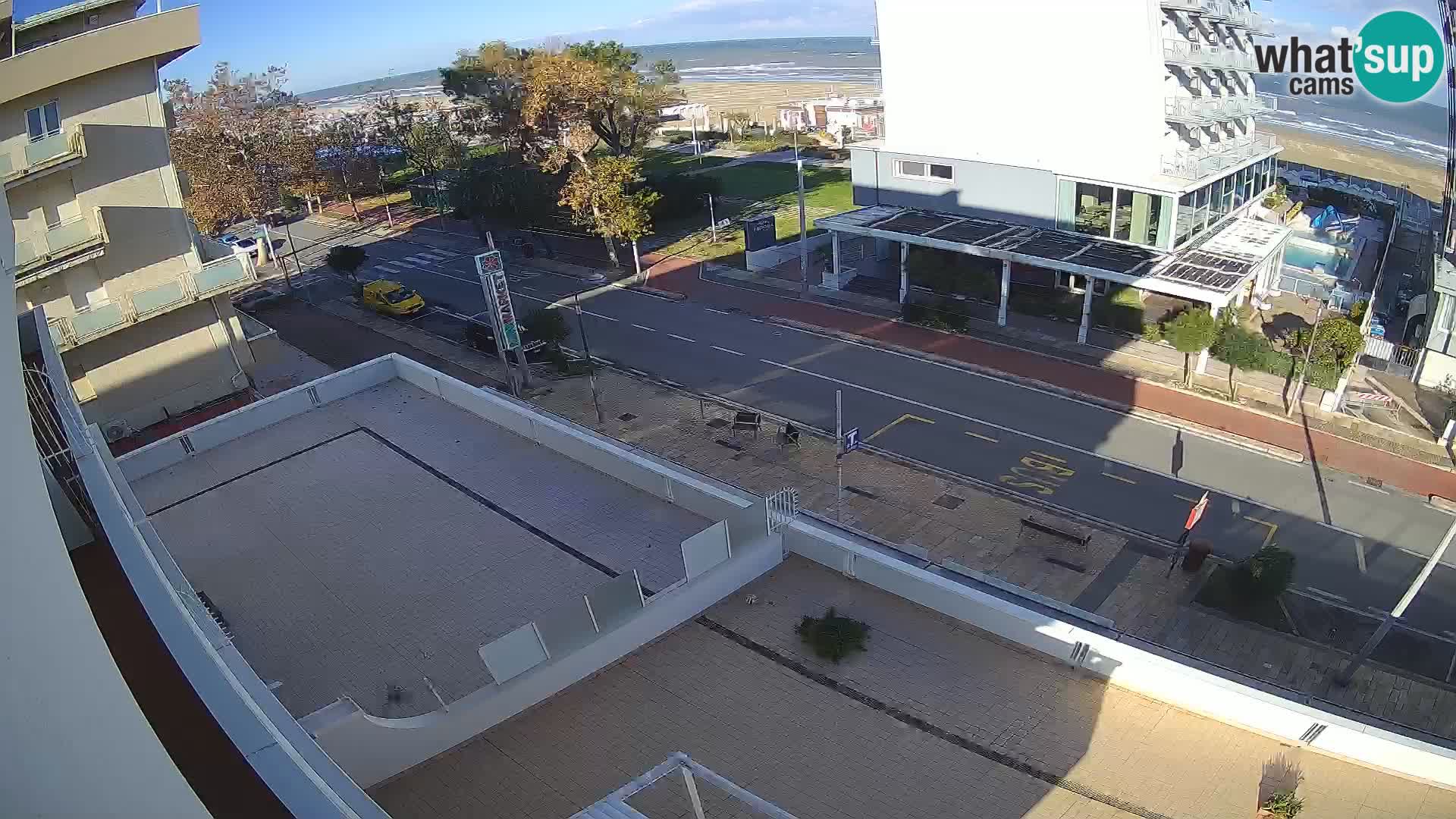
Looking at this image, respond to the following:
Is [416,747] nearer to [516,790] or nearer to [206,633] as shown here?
[516,790]

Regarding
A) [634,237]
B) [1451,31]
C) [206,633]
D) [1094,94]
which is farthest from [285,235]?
[1451,31]

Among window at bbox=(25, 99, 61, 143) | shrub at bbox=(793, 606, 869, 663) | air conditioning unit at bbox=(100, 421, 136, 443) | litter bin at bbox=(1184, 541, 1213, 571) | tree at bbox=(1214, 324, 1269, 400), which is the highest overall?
window at bbox=(25, 99, 61, 143)

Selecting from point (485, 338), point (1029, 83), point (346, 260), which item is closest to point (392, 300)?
point (346, 260)

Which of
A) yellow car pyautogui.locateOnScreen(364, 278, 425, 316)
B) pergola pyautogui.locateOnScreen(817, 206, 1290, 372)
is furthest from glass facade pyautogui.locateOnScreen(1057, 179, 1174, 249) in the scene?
yellow car pyautogui.locateOnScreen(364, 278, 425, 316)

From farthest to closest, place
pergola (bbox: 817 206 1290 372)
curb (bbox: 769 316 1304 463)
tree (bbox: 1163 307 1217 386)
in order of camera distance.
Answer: pergola (bbox: 817 206 1290 372) → tree (bbox: 1163 307 1217 386) → curb (bbox: 769 316 1304 463)

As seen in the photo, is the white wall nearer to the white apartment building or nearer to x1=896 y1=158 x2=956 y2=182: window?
the white apartment building
